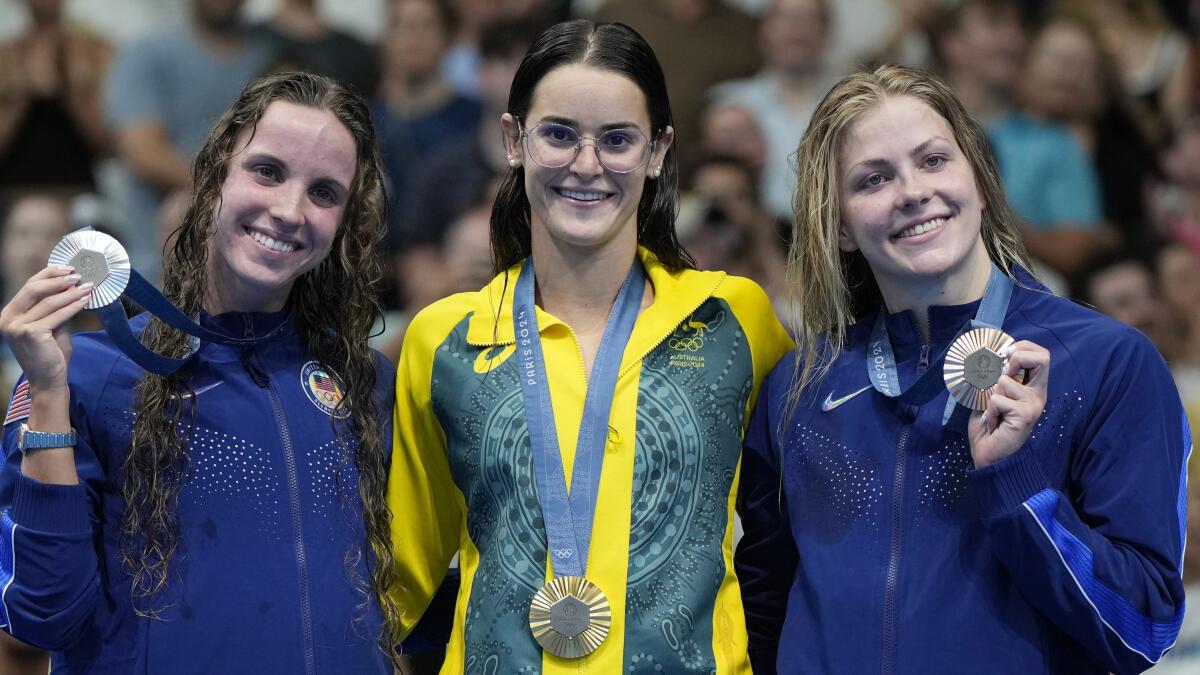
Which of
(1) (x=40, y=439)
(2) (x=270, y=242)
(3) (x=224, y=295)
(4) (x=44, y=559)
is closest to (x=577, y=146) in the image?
(2) (x=270, y=242)

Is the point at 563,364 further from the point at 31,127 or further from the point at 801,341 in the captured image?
the point at 31,127

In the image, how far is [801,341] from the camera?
9.19ft

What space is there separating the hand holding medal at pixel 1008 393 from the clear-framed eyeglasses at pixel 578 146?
0.79m

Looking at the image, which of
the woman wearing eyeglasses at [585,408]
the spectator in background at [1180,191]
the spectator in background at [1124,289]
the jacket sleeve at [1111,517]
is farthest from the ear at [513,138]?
the spectator in background at [1180,191]

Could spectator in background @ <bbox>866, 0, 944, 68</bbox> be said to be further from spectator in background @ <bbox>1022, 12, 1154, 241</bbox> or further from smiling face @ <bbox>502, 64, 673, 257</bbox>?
smiling face @ <bbox>502, 64, 673, 257</bbox>

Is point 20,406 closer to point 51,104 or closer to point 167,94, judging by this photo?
point 167,94

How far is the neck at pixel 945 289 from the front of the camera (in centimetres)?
258

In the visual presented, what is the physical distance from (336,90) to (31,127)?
436 cm

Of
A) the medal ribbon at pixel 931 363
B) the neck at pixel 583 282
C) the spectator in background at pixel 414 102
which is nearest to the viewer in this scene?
the medal ribbon at pixel 931 363

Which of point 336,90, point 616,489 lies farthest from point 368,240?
point 616,489

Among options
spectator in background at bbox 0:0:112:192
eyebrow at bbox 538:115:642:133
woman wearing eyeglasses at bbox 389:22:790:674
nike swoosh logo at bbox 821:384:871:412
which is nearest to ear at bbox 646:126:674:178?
woman wearing eyeglasses at bbox 389:22:790:674

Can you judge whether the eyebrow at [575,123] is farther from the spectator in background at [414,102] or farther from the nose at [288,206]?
the spectator in background at [414,102]

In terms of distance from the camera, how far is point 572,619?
248 centimetres

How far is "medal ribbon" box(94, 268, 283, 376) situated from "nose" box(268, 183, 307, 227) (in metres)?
0.26
